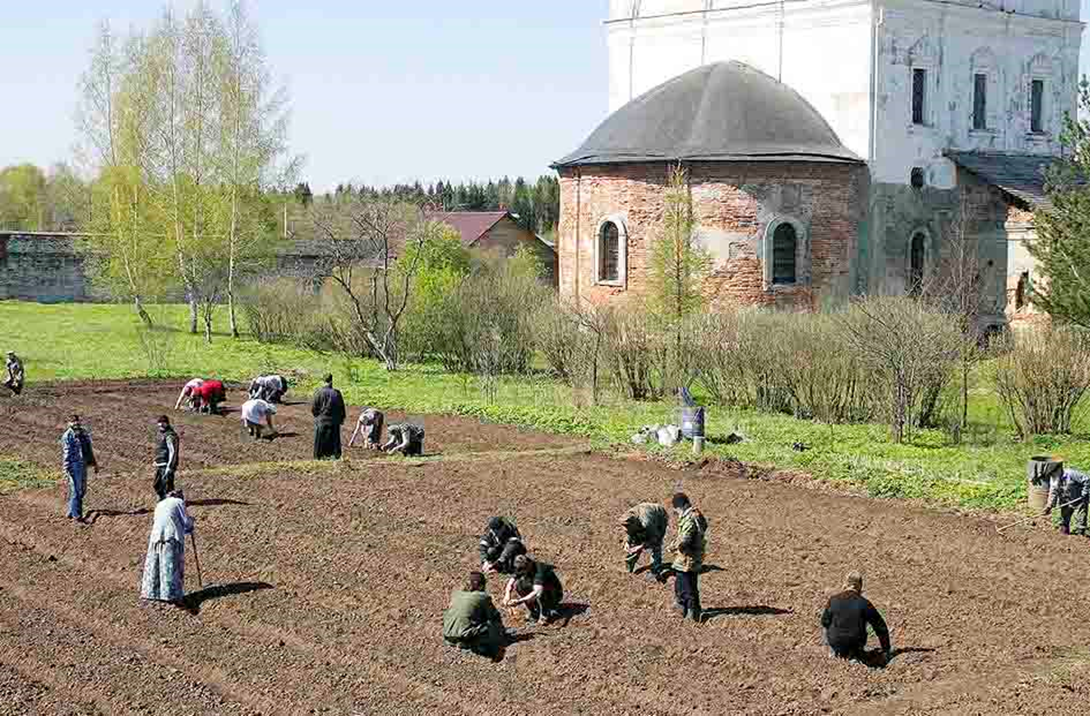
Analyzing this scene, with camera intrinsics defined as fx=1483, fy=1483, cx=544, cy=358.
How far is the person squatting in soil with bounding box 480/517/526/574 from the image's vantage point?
14.7 metres

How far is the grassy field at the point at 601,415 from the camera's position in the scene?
67.2ft

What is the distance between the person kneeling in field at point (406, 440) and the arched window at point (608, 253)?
14.9 m

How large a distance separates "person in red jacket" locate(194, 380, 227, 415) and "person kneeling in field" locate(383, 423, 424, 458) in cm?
525

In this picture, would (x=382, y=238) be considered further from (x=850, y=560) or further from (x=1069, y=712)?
(x=1069, y=712)

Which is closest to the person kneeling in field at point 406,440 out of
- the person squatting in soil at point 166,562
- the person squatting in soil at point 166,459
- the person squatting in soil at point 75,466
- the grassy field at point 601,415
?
the grassy field at point 601,415

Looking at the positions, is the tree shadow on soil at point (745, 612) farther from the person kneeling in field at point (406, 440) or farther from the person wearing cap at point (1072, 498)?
the person kneeling in field at point (406, 440)

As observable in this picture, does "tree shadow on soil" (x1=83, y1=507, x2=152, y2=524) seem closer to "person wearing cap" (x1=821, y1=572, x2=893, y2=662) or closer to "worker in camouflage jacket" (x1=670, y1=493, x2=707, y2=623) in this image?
"worker in camouflage jacket" (x1=670, y1=493, x2=707, y2=623)

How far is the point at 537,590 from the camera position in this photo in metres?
13.5

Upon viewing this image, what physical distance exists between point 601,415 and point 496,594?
1251cm

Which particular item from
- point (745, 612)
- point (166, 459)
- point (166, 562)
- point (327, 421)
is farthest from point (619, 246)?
point (166, 562)

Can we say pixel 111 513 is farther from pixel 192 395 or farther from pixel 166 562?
pixel 192 395

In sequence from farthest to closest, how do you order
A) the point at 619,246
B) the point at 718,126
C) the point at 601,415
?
1. the point at 619,246
2. the point at 718,126
3. the point at 601,415

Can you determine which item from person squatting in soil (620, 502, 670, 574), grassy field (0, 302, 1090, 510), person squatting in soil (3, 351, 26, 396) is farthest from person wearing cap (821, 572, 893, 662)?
person squatting in soil (3, 351, 26, 396)

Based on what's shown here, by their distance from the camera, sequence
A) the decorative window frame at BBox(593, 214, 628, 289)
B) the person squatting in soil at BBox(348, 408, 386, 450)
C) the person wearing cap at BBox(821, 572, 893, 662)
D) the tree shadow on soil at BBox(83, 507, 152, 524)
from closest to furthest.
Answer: the person wearing cap at BBox(821, 572, 893, 662), the tree shadow on soil at BBox(83, 507, 152, 524), the person squatting in soil at BBox(348, 408, 386, 450), the decorative window frame at BBox(593, 214, 628, 289)
